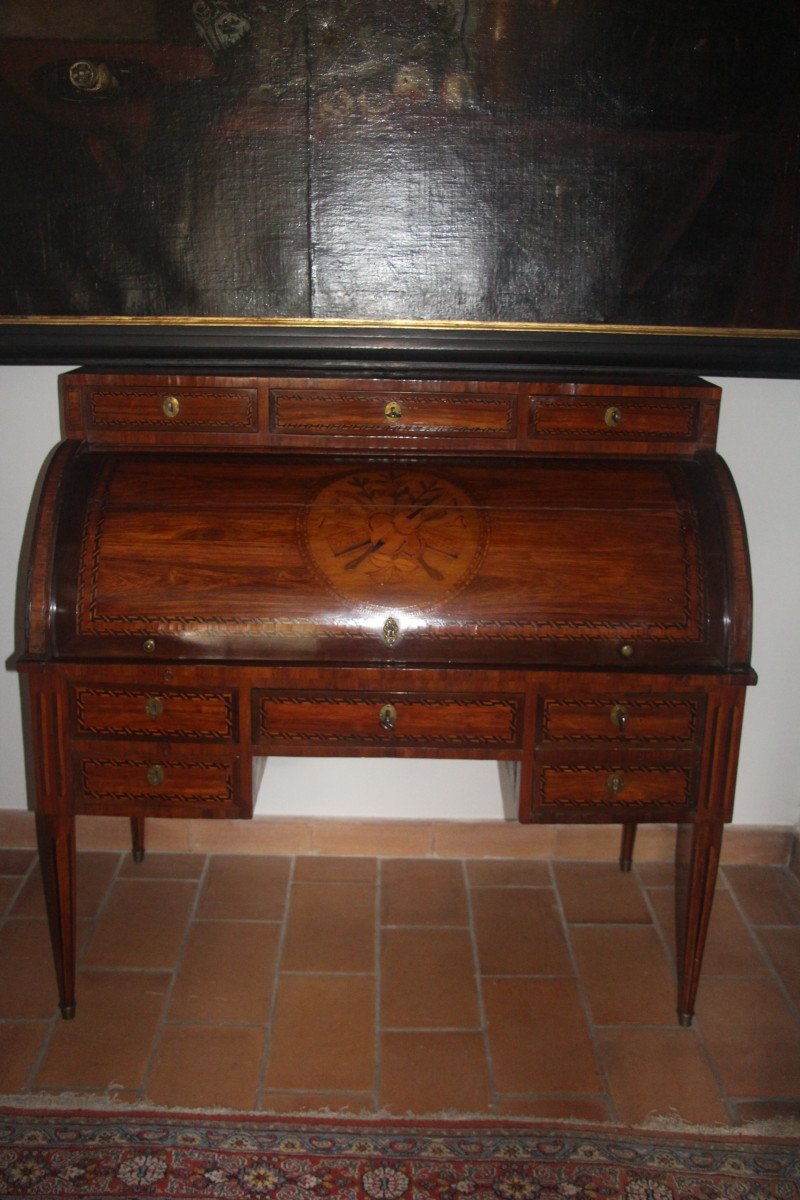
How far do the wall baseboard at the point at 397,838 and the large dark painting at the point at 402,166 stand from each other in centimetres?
143

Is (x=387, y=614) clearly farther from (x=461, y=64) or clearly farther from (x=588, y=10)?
(x=588, y=10)

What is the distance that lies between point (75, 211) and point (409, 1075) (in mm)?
2099

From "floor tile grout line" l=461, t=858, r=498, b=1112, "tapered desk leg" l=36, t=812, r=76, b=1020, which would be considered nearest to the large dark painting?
"tapered desk leg" l=36, t=812, r=76, b=1020

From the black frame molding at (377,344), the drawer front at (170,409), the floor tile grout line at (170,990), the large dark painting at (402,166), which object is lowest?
the floor tile grout line at (170,990)

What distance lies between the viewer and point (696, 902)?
7.63 ft

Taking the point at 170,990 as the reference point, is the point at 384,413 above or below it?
above

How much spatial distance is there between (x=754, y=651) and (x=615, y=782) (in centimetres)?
88

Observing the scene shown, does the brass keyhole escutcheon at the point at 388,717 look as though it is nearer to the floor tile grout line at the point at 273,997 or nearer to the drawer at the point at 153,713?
the drawer at the point at 153,713

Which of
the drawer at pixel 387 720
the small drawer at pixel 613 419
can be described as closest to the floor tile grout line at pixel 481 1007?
the drawer at pixel 387 720

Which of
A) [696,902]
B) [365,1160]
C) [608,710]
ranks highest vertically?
[608,710]

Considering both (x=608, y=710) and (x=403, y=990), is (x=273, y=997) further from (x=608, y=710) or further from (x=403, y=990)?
(x=608, y=710)

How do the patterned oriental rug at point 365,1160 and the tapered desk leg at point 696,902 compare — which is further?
the tapered desk leg at point 696,902

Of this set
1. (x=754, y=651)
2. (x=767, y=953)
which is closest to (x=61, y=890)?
(x=767, y=953)

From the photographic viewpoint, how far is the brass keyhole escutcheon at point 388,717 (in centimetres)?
218
